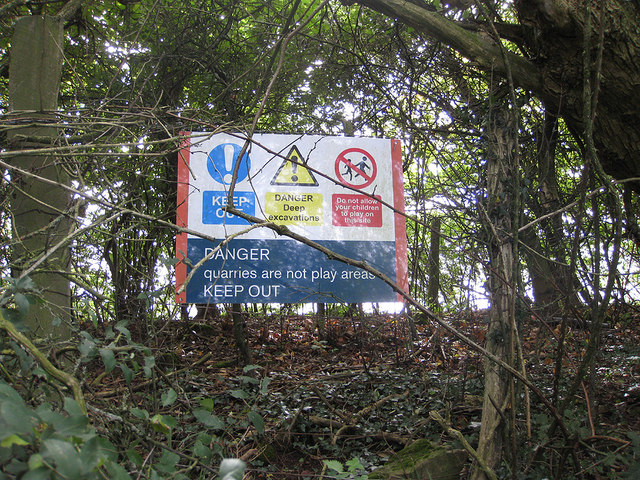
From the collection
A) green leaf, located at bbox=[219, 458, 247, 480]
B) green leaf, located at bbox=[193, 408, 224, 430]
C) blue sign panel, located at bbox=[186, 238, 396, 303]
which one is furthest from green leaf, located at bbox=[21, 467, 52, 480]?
blue sign panel, located at bbox=[186, 238, 396, 303]

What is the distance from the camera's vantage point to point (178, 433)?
342 centimetres

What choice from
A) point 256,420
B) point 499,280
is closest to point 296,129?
point 499,280

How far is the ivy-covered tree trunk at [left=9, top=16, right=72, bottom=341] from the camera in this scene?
3.07m

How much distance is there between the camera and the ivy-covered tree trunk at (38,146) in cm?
307

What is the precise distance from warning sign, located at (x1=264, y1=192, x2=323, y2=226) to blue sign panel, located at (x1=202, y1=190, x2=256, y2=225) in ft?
0.47

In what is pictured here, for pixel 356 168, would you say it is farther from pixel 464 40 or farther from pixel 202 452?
pixel 202 452

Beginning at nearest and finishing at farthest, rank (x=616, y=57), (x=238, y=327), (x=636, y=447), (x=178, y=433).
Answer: (x=636, y=447)
(x=616, y=57)
(x=178, y=433)
(x=238, y=327)

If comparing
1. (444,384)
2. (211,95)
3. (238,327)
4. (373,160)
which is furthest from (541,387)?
(211,95)

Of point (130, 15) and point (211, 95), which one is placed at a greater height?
point (130, 15)

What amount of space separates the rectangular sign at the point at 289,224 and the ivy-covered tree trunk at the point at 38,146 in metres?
0.89

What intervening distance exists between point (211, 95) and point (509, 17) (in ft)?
11.0

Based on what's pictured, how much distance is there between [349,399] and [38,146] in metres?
3.02

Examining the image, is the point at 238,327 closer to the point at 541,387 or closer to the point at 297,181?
the point at 297,181

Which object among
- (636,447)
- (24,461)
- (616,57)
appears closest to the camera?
(24,461)
